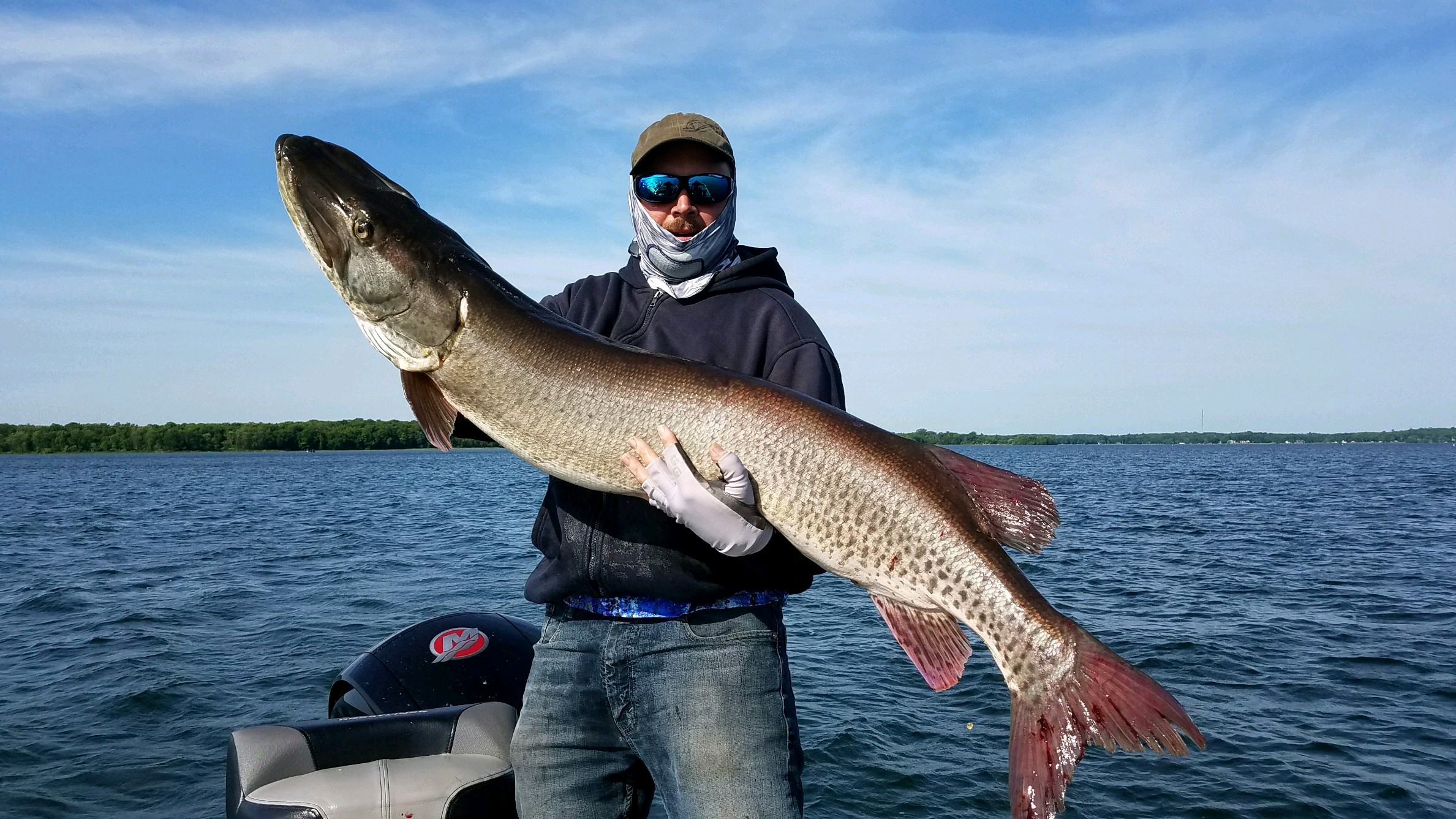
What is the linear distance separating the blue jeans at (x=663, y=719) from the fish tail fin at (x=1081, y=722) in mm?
643

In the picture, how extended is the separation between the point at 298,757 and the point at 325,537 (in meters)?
25.6

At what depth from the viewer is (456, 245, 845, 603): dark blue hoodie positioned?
2.74 meters

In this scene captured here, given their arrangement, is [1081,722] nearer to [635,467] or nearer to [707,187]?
[635,467]

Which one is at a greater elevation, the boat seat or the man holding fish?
the man holding fish

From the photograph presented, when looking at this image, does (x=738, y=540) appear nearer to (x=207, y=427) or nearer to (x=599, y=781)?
(x=599, y=781)

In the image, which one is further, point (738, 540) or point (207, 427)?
point (207, 427)

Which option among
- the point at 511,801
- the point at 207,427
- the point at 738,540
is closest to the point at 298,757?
the point at 511,801

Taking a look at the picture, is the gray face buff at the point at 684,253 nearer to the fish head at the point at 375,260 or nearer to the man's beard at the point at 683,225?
the man's beard at the point at 683,225

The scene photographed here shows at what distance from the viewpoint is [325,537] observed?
2695 cm

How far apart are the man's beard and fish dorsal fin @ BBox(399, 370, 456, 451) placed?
958 millimetres

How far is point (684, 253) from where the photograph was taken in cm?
311

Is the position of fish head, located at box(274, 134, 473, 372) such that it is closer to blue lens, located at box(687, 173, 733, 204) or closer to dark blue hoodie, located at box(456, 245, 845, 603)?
dark blue hoodie, located at box(456, 245, 845, 603)

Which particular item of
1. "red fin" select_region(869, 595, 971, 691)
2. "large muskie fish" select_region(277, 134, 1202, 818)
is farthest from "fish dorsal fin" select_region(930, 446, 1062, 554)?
"red fin" select_region(869, 595, 971, 691)

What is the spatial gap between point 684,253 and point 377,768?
91.7 inches
